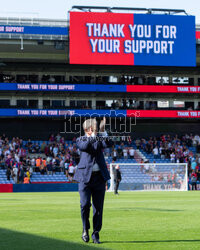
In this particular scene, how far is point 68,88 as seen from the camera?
2391 inches

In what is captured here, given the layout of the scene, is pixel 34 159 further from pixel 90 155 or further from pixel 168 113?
pixel 90 155

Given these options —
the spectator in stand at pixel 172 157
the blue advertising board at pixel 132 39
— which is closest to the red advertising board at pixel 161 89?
the blue advertising board at pixel 132 39

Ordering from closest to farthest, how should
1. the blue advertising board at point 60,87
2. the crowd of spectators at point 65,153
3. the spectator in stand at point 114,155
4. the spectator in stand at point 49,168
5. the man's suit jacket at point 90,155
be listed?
the man's suit jacket at point 90,155 → the crowd of spectators at point 65,153 → the spectator in stand at point 49,168 → the spectator in stand at point 114,155 → the blue advertising board at point 60,87

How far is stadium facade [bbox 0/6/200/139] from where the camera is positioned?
58.8 meters

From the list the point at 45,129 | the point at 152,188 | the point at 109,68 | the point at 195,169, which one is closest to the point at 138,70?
the point at 109,68

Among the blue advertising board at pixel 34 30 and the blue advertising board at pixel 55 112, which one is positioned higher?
the blue advertising board at pixel 34 30

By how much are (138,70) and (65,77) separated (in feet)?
27.3

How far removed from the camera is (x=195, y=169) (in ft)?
160

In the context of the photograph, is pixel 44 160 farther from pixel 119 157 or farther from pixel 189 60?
pixel 189 60

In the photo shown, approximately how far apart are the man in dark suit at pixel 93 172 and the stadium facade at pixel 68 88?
4857cm

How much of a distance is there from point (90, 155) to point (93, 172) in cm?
29

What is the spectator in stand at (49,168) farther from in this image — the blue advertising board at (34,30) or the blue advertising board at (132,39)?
the blue advertising board at (34,30)

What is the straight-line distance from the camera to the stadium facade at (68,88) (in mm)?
58844

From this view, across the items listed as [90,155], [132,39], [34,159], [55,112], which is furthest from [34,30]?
[90,155]
